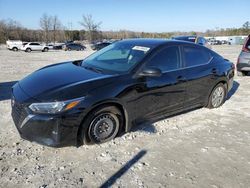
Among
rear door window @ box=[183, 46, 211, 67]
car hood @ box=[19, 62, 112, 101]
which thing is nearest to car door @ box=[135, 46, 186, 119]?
rear door window @ box=[183, 46, 211, 67]

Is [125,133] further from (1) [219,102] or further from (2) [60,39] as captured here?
(2) [60,39]

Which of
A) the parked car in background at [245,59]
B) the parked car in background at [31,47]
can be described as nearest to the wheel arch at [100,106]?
the parked car in background at [245,59]

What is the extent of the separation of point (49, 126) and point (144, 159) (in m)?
1.40

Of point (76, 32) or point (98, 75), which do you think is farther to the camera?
point (76, 32)

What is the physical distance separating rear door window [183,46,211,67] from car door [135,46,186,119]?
23 centimetres

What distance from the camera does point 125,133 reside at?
432 cm

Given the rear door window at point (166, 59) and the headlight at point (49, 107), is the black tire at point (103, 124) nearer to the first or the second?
the headlight at point (49, 107)

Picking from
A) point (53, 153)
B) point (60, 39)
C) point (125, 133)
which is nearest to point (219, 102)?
point (125, 133)

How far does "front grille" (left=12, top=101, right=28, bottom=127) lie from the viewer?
340 centimetres

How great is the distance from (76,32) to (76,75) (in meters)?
86.1

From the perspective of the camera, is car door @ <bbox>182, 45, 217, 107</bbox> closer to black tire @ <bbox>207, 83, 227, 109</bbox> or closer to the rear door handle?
the rear door handle

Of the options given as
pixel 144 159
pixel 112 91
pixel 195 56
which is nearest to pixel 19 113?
pixel 112 91

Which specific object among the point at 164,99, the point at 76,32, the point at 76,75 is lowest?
the point at 164,99

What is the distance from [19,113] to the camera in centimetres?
350
